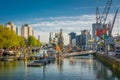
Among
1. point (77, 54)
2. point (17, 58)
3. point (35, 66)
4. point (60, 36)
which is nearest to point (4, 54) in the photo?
point (17, 58)

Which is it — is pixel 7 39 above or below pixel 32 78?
above

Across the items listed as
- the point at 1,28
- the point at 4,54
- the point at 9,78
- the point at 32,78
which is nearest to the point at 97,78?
the point at 32,78

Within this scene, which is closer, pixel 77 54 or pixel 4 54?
pixel 4 54

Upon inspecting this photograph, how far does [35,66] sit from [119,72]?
25030 mm

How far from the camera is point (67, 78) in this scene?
59781mm

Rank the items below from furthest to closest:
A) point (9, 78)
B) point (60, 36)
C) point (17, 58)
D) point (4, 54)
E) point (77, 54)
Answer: point (60, 36)
point (77, 54)
point (4, 54)
point (17, 58)
point (9, 78)

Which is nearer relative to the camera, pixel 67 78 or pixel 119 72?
pixel 67 78

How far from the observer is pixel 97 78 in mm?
60281

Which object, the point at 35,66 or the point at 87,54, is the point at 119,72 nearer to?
the point at 35,66

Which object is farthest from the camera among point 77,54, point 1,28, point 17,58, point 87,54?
point 87,54

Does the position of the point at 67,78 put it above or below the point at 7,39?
below

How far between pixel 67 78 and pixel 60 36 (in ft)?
417

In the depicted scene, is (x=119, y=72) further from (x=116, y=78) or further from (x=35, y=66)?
(x=35, y=66)

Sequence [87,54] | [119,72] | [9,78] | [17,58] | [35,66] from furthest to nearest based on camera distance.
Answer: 1. [87,54]
2. [17,58]
3. [35,66]
4. [119,72]
5. [9,78]
